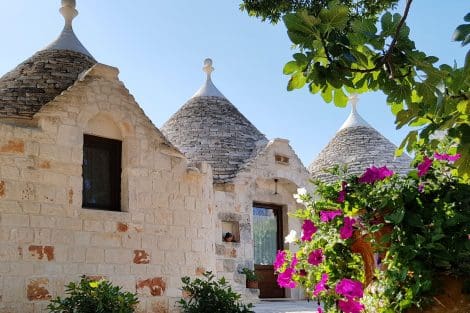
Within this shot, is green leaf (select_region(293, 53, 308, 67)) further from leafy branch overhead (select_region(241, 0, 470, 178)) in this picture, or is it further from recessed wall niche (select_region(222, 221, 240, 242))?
recessed wall niche (select_region(222, 221, 240, 242))

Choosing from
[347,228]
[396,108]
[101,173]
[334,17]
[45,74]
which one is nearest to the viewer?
[334,17]

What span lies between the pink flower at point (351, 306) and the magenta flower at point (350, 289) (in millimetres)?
32

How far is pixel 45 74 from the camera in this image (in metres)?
7.78

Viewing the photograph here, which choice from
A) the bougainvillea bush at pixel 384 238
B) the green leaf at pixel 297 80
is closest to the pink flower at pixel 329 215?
the bougainvillea bush at pixel 384 238

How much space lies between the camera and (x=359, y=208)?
9.90 ft

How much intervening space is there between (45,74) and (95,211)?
8.06 ft

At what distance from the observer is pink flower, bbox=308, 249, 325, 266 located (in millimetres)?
3219

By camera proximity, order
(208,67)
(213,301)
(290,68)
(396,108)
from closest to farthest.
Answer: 1. (290,68)
2. (396,108)
3. (213,301)
4. (208,67)

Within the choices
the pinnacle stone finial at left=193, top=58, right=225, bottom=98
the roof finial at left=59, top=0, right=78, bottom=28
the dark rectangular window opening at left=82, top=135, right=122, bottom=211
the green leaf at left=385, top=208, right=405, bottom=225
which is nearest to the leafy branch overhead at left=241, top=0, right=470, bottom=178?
the green leaf at left=385, top=208, right=405, bottom=225

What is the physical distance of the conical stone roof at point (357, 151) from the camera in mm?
13828

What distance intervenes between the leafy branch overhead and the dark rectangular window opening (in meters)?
5.32

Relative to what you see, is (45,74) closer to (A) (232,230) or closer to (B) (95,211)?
(B) (95,211)

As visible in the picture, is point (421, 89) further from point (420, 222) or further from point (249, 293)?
point (249, 293)

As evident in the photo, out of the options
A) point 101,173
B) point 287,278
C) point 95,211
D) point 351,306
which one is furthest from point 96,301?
point 351,306
